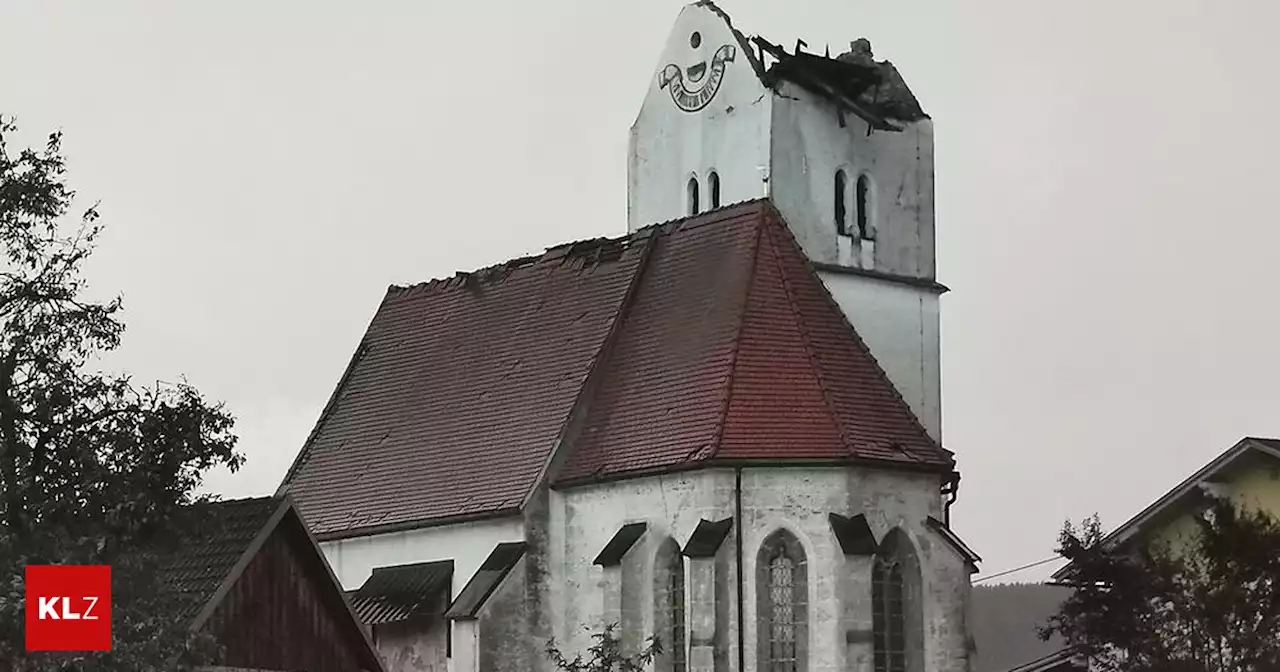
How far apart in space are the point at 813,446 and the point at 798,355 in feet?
7.53

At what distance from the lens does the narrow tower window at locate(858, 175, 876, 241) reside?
60500 millimetres

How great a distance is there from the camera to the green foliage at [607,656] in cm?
3928

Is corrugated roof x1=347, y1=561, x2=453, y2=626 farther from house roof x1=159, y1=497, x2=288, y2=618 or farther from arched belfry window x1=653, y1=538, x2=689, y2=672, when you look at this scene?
house roof x1=159, y1=497, x2=288, y2=618

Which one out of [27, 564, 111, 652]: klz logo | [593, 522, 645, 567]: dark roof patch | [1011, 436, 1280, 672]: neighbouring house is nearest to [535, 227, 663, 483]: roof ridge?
[593, 522, 645, 567]: dark roof patch

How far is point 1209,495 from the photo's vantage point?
4062 centimetres

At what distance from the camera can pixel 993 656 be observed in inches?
3497

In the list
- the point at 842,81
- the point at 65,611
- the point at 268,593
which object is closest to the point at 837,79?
the point at 842,81

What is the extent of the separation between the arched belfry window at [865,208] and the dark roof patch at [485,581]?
18739 millimetres

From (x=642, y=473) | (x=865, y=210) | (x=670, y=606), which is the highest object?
(x=865, y=210)

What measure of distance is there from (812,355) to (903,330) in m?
16.9

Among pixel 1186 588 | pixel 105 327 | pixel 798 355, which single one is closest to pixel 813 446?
pixel 798 355

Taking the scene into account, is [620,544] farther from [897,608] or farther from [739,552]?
[897,608]

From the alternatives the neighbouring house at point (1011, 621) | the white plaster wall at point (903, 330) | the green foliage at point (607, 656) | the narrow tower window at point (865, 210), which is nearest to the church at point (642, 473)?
the green foliage at point (607, 656)

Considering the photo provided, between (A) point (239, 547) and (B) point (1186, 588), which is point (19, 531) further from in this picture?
(B) point (1186, 588)
